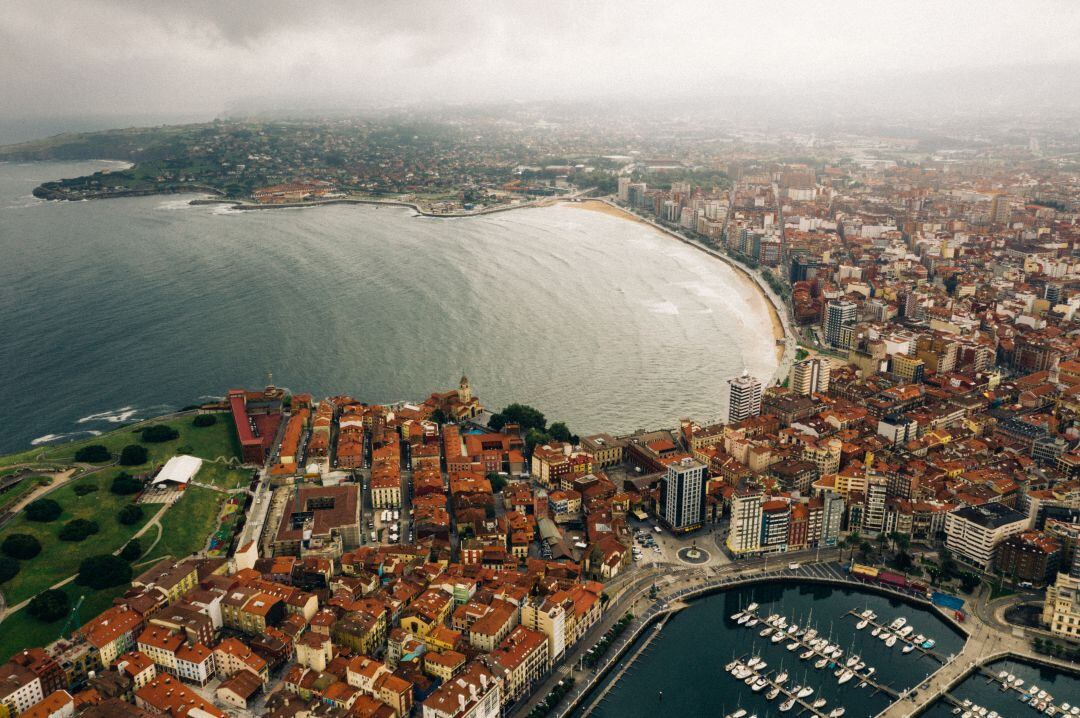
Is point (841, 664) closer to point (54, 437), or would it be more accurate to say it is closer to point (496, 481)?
point (496, 481)

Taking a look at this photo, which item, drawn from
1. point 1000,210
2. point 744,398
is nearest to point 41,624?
point 744,398

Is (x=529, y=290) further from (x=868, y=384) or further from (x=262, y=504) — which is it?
(x=262, y=504)

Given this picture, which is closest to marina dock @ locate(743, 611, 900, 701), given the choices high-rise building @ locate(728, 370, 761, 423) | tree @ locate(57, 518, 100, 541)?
high-rise building @ locate(728, 370, 761, 423)

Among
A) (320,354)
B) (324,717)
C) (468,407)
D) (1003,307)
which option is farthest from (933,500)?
(320,354)

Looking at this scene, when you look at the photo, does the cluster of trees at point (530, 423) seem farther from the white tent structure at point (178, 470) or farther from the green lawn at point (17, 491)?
the green lawn at point (17, 491)

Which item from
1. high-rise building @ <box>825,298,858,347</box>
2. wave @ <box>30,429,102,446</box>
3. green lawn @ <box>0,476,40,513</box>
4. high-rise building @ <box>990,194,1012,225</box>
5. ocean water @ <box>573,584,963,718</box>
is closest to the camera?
ocean water @ <box>573,584,963,718</box>

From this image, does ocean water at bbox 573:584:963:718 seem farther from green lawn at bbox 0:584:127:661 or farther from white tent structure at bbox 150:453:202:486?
white tent structure at bbox 150:453:202:486

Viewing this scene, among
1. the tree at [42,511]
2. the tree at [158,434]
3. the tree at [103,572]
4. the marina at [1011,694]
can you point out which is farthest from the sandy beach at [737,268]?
the tree at [42,511]
